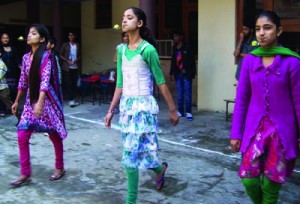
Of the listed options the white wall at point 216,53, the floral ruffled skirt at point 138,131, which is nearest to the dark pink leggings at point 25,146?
the floral ruffled skirt at point 138,131

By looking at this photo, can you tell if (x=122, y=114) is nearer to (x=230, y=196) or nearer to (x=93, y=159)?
(x=230, y=196)

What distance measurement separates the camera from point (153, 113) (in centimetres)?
367

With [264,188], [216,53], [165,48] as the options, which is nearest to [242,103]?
[264,188]

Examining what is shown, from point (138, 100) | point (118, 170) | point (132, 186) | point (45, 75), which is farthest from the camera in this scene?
point (118, 170)

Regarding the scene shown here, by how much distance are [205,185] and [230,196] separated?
1.18 ft

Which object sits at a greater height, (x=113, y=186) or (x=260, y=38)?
(x=260, y=38)

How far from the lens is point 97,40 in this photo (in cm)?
1345

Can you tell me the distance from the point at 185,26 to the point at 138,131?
7.57 metres

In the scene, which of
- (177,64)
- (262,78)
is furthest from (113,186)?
(177,64)

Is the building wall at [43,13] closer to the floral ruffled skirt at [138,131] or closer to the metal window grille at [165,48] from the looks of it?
the metal window grille at [165,48]

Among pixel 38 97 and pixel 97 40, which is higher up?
pixel 97 40

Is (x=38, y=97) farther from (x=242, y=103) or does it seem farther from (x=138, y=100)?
(x=242, y=103)

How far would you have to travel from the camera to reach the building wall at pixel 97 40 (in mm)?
12555

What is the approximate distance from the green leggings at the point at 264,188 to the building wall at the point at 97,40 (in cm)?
992
